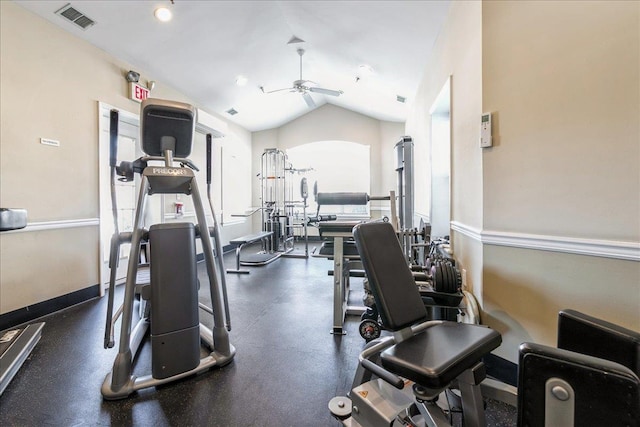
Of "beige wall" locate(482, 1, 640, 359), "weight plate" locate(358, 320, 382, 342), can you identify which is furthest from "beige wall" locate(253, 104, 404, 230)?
"beige wall" locate(482, 1, 640, 359)

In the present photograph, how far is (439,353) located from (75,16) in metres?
4.03

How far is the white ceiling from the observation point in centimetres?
288

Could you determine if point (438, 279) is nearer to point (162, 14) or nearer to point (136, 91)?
point (162, 14)

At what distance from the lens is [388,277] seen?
132 centimetres

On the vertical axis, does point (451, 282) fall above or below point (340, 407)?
above

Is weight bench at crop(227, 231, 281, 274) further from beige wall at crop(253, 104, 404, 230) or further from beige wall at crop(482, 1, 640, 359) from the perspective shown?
beige wall at crop(482, 1, 640, 359)

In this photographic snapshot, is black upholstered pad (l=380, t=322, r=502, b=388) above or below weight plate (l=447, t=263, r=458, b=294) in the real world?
below

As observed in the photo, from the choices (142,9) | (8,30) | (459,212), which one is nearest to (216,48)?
(142,9)

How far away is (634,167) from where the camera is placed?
129 cm

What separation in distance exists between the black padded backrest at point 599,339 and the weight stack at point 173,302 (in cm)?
182

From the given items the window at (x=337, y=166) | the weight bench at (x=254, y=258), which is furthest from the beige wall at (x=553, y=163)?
the window at (x=337, y=166)

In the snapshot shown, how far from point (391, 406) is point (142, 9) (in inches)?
152

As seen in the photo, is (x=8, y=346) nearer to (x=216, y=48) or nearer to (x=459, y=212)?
(x=459, y=212)

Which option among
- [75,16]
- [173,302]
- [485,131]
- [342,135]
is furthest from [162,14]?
[342,135]
